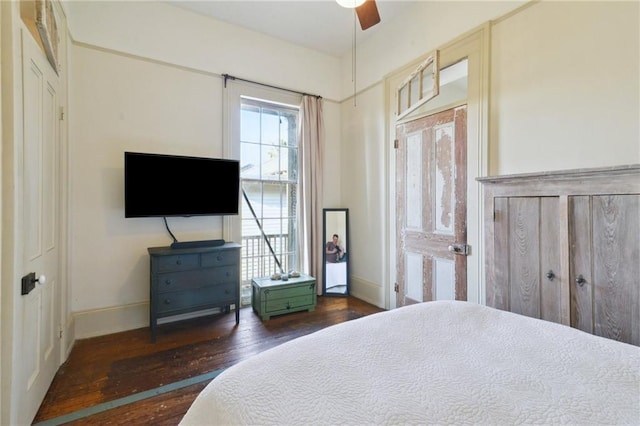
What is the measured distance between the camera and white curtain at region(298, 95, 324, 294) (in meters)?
3.84

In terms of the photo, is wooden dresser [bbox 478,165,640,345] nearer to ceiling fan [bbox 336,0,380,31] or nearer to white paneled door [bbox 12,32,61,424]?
ceiling fan [bbox 336,0,380,31]

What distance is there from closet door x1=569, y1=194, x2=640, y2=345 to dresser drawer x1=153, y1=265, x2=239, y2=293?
2.73m

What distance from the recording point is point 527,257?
185 cm

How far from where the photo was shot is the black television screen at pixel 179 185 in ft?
8.94

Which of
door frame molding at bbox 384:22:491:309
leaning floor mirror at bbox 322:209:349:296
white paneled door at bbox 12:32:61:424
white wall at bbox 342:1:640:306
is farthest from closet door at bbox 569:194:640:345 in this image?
white paneled door at bbox 12:32:61:424

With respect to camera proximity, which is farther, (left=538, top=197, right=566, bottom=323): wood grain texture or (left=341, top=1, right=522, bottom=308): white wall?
(left=341, top=1, right=522, bottom=308): white wall

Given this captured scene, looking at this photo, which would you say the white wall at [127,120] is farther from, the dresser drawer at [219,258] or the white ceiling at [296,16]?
the dresser drawer at [219,258]

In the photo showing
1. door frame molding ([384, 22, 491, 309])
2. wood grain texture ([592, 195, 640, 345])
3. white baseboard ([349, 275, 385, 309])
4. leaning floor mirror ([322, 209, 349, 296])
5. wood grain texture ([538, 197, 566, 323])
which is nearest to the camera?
wood grain texture ([592, 195, 640, 345])

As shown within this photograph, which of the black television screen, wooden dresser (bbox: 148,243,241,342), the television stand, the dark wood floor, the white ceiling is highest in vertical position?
the white ceiling

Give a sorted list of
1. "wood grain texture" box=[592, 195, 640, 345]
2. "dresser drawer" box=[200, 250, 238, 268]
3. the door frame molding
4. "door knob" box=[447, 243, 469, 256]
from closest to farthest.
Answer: "wood grain texture" box=[592, 195, 640, 345], the door frame molding, "door knob" box=[447, 243, 469, 256], "dresser drawer" box=[200, 250, 238, 268]

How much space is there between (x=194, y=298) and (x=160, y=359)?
1.93 feet

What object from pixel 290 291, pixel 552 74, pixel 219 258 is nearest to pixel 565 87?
pixel 552 74

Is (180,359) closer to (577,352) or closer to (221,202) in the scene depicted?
(221,202)

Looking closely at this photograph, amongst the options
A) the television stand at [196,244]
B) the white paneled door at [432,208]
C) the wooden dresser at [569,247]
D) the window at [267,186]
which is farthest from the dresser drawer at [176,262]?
the wooden dresser at [569,247]
